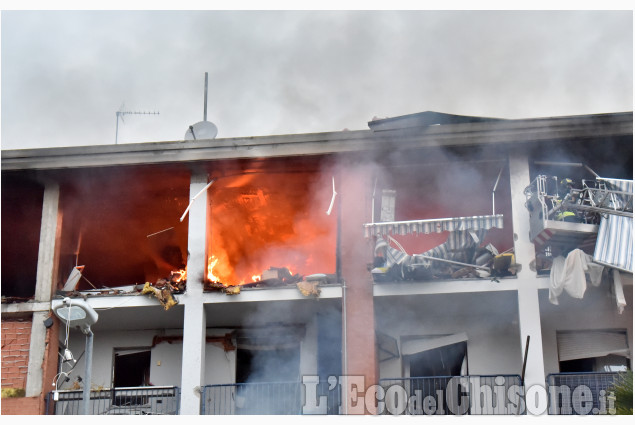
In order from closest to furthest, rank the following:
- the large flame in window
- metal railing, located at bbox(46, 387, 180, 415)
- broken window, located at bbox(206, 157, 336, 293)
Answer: metal railing, located at bbox(46, 387, 180, 415) < broken window, located at bbox(206, 157, 336, 293) < the large flame in window

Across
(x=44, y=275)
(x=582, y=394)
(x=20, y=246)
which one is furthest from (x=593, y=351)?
(x=20, y=246)

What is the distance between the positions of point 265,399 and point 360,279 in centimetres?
277

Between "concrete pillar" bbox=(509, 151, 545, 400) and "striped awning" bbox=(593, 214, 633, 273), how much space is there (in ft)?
4.32

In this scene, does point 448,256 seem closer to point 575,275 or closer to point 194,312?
point 575,275

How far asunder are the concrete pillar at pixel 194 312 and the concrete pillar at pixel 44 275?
257cm

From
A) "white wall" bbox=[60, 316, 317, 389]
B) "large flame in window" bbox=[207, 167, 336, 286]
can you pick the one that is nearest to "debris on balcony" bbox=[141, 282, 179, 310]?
"large flame in window" bbox=[207, 167, 336, 286]

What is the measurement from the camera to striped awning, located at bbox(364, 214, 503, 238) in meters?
14.9

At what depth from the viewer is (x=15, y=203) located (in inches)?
704

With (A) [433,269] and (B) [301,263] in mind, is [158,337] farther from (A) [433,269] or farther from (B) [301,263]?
(A) [433,269]

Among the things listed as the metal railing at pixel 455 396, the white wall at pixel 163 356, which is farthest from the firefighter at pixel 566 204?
the white wall at pixel 163 356

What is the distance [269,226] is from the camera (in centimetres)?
1945

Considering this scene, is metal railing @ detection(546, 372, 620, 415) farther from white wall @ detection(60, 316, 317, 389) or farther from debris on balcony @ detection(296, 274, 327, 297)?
white wall @ detection(60, 316, 317, 389)

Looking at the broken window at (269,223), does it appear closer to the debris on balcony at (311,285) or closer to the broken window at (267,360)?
the debris on balcony at (311,285)

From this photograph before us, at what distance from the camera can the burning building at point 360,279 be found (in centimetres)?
1486
